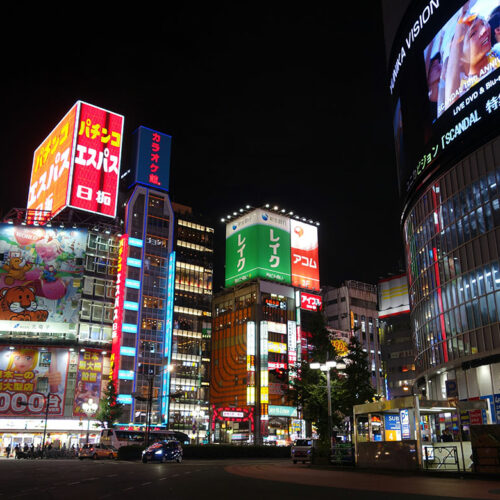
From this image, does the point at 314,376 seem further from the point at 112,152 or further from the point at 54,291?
the point at 112,152

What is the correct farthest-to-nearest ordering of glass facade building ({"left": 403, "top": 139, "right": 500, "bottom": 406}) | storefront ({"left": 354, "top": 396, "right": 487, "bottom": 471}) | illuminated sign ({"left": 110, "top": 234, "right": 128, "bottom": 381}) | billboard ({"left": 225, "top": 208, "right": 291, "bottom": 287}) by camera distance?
billboard ({"left": 225, "top": 208, "right": 291, "bottom": 287}) → illuminated sign ({"left": 110, "top": 234, "right": 128, "bottom": 381}) → glass facade building ({"left": 403, "top": 139, "right": 500, "bottom": 406}) → storefront ({"left": 354, "top": 396, "right": 487, "bottom": 471})

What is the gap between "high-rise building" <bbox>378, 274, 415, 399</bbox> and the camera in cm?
13262

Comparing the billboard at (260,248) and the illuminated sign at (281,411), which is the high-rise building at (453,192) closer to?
the illuminated sign at (281,411)

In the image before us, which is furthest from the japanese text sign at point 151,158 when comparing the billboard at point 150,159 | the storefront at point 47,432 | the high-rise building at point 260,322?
the storefront at point 47,432

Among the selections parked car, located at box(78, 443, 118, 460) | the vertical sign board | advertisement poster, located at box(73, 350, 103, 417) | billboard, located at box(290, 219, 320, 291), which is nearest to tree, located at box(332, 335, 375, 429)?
parked car, located at box(78, 443, 118, 460)

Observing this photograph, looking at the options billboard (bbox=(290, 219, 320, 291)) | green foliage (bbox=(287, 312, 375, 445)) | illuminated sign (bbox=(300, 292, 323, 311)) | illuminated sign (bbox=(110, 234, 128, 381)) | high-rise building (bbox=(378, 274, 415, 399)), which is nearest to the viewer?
green foliage (bbox=(287, 312, 375, 445))

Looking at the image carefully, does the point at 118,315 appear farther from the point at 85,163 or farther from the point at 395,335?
the point at 395,335

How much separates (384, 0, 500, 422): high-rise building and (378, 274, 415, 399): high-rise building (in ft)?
227

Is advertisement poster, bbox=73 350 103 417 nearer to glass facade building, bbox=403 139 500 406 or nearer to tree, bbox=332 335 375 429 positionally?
tree, bbox=332 335 375 429

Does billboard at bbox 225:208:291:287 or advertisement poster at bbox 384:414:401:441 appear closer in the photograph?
advertisement poster at bbox 384:414:401:441

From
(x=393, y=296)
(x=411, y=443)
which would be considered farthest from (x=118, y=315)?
(x=393, y=296)

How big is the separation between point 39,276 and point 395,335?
292 feet

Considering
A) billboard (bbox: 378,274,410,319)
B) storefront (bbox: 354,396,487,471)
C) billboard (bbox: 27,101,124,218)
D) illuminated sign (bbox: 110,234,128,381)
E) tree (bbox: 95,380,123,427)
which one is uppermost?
billboard (bbox: 27,101,124,218)

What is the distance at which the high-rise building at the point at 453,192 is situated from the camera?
160 feet
